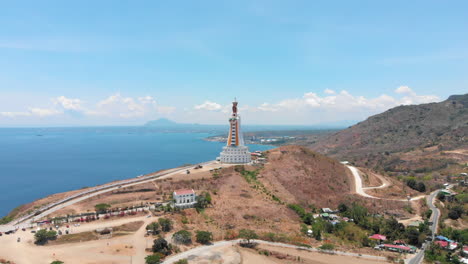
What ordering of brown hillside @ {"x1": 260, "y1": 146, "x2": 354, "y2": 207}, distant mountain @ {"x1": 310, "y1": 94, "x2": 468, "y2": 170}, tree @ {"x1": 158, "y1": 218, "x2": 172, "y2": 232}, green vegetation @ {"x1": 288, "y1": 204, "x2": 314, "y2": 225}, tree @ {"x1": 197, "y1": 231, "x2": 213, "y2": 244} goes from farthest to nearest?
distant mountain @ {"x1": 310, "y1": 94, "x2": 468, "y2": 170} < brown hillside @ {"x1": 260, "y1": 146, "x2": 354, "y2": 207} < green vegetation @ {"x1": 288, "y1": 204, "x2": 314, "y2": 225} < tree @ {"x1": 158, "y1": 218, "x2": 172, "y2": 232} < tree @ {"x1": 197, "y1": 231, "x2": 213, "y2": 244}

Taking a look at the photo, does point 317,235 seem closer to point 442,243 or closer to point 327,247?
point 327,247

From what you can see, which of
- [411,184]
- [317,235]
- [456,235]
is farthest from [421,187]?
[317,235]

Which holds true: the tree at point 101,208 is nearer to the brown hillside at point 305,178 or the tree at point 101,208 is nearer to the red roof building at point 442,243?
the brown hillside at point 305,178

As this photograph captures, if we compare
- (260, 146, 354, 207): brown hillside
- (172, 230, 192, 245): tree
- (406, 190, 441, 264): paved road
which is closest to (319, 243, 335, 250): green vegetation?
(406, 190, 441, 264): paved road

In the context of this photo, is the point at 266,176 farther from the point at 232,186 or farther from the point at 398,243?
the point at 398,243

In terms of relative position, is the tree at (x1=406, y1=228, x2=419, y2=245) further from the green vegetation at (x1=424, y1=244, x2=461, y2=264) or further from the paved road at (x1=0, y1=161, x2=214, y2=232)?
the paved road at (x1=0, y1=161, x2=214, y2=232)

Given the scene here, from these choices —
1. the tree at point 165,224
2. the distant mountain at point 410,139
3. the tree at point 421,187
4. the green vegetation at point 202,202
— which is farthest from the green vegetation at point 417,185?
the tree at point 165,224
